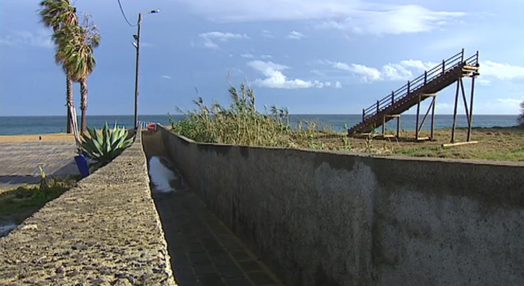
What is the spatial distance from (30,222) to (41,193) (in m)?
6.93

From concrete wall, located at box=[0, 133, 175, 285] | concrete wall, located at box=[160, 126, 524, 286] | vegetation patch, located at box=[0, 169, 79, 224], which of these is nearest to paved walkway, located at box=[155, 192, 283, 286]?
concrete wall, located at box=[160, 126, 524, 286]

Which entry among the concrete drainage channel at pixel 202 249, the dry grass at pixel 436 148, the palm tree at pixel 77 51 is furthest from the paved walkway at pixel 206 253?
the palm tree at pixel 77 51

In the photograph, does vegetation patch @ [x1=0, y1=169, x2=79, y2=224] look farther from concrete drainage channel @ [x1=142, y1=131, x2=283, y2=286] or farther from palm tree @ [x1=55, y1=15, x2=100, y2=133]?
palm tree @ [x1=55, y1=15, x2=100, y2=133]

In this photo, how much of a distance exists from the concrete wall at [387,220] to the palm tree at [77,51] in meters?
25.2

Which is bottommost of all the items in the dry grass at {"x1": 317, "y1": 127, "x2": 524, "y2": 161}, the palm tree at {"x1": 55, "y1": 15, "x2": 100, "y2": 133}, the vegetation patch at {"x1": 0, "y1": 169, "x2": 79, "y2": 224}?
the vegetation patch at {"x1": 0, "y1": 169, "x2": 79, "y2": 224}

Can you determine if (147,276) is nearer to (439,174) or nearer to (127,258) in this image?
(127,258)

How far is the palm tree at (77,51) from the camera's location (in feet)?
87.6

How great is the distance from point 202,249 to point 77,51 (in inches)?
1018

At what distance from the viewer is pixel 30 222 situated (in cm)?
231

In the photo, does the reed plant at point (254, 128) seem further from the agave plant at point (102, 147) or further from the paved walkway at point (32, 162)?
the paved walkway at point (32, 162)

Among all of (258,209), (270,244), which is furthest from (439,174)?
(258,209)

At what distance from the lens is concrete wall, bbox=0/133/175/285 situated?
1.59 metres

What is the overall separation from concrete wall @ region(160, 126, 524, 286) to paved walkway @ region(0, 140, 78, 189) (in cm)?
898

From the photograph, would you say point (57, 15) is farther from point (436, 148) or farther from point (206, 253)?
point (206, 253)
